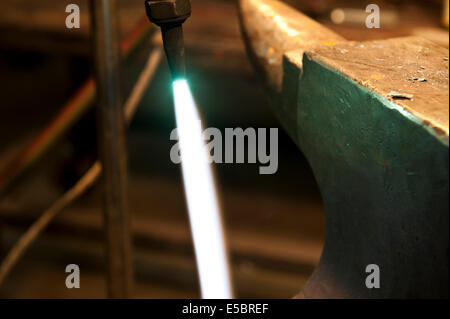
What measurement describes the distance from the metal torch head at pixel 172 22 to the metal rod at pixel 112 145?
413 mm

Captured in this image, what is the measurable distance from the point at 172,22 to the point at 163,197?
259 cm

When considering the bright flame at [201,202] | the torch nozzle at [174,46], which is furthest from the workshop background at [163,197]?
the torch nozzle at [174,46]

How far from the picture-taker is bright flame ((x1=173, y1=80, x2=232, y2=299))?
3.46ft

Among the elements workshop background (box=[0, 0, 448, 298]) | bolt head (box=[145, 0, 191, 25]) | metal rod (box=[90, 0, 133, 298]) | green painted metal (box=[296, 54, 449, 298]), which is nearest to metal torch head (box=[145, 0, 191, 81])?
bolt head (box=[145, 0, 191, 25])

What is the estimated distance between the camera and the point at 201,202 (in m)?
3.23

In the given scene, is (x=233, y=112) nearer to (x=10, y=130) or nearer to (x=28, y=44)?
(x=10, y=130)

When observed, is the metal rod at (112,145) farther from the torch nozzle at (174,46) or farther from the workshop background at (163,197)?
the workshop background at (163,197)

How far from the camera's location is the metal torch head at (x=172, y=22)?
2.52ft

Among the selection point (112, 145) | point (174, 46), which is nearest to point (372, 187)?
point (174, 46)

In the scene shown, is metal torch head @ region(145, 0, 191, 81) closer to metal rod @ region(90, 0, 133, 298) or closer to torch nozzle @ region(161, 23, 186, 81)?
torch nozzle @ region(161, 23, 186, 81)

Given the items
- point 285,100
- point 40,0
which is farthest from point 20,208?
point 285,100

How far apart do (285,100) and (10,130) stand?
345 cm

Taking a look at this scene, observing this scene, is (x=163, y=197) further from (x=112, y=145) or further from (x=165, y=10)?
(x=165, y=10)

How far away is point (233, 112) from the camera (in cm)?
445
